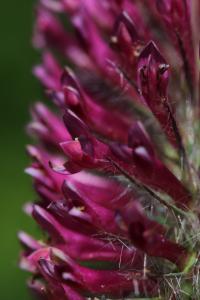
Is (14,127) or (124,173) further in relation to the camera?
(14,127)

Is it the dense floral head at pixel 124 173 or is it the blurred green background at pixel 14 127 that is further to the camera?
the blurred green background at pixel 14 127

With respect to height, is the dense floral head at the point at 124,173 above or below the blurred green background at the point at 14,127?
above

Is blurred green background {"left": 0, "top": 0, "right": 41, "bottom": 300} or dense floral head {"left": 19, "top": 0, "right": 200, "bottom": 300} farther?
blurred green background {"left": 0, "top": 0, "right": 41, "bottom": 300}

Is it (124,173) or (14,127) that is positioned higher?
(124,173)

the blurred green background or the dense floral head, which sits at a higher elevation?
the dense floral head
